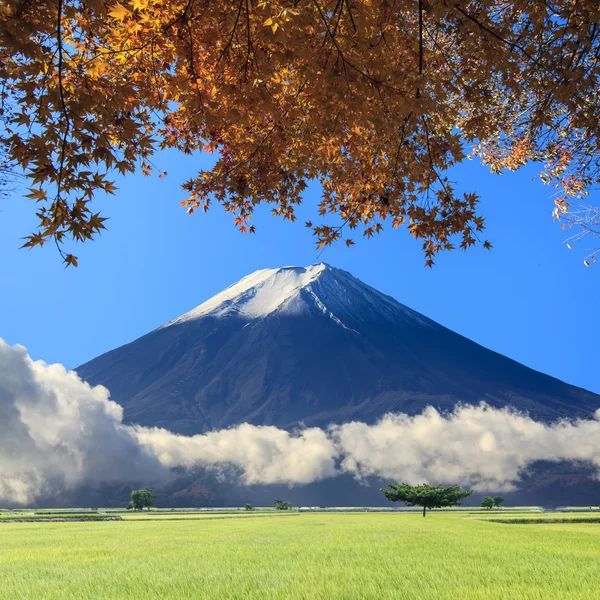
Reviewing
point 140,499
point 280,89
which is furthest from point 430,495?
point 140,499

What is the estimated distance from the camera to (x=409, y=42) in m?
9.05

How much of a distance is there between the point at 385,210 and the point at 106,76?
18.8 feet

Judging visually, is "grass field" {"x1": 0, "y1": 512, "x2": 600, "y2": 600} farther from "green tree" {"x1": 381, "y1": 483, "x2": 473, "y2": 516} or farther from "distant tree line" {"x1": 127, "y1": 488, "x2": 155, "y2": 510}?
"distant tree line" {"x1": 127, "y1": 488, "x2": 155, "y2": 510}

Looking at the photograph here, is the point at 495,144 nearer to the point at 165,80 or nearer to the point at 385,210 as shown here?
the point at 385,210

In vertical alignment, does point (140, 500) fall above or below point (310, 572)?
below

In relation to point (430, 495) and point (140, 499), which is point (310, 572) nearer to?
point (430, 495)

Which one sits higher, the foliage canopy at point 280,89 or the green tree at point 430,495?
the foliage canopy at point 280,89

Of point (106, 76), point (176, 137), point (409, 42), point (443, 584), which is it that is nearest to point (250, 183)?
point (176, 137)

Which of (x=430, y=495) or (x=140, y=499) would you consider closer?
(x=430, y=495)

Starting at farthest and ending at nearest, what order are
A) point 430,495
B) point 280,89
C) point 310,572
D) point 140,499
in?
point 140,499 < point 430,495 < point 310,572 < point 280,89

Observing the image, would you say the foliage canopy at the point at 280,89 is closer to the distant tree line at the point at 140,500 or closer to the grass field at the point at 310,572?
the grass field at the point at 310,572

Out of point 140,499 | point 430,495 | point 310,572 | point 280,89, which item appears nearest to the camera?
point 280,89

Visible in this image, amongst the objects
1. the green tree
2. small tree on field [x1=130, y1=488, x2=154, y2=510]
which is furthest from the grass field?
small tree on field [x1=130, y1=488, x2=154, y2=510]

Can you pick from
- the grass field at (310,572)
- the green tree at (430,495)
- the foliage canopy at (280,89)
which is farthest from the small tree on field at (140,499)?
the foliage canopy at (280,89)
